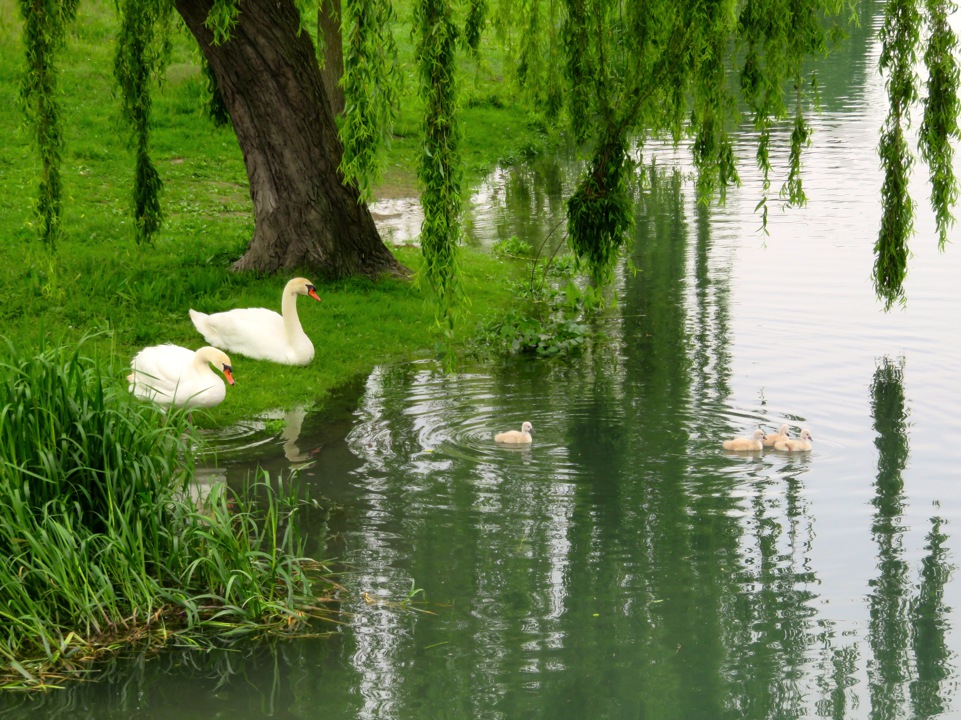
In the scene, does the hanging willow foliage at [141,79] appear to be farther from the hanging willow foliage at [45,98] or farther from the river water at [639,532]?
the river water at [639,532]

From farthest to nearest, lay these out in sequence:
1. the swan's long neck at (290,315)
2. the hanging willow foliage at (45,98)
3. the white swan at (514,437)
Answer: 1. the swan's long neck at (290,315)
2. the hanging willow foliage at (45,98)
3. the white swan at (514,437)

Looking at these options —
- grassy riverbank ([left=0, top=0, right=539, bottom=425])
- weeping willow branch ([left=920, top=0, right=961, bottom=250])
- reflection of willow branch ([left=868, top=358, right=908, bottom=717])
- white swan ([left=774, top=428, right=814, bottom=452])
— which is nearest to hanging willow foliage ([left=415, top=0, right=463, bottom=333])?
grassy riverbank ([left=0, top=0, right=539, bottom=425])

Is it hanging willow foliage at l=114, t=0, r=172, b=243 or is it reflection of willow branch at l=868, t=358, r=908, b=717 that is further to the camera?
hanging willow foliage at l=114, t=0, r=172, b=243

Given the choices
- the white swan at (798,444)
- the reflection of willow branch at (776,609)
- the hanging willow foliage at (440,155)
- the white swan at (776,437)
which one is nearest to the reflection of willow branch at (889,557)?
the reflection of willow branch at (776,609)

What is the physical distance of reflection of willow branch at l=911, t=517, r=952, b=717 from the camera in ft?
21.3

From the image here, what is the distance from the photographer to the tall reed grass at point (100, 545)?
6.82m

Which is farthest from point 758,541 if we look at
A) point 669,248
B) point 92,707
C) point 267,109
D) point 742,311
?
point 669,248

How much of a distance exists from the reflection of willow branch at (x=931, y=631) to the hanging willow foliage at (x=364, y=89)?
472cm

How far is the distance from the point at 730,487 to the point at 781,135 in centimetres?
1994

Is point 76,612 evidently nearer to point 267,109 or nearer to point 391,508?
point 391,508

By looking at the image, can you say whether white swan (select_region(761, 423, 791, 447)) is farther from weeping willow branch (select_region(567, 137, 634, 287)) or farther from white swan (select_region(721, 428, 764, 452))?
weeping willow branch (select_region(567, 137, 634, 287))

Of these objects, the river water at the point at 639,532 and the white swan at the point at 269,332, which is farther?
the white swan at the point at 269,332

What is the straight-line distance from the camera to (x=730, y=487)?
9305mm

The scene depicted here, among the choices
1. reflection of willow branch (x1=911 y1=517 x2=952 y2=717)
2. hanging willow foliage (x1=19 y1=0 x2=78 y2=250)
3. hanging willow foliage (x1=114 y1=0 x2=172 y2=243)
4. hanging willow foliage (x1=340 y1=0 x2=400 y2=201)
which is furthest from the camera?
hanging willow foliage (x1=114 y1=0 x2=172 y2=243)
